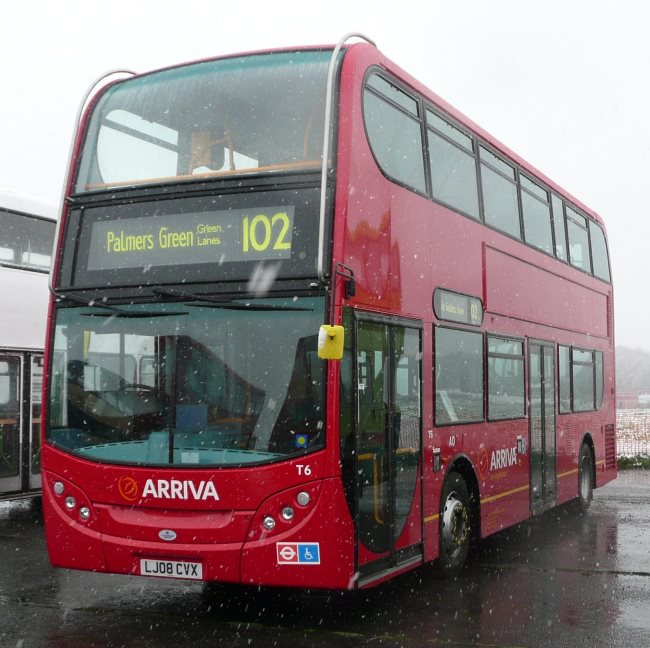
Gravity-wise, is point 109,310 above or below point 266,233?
below

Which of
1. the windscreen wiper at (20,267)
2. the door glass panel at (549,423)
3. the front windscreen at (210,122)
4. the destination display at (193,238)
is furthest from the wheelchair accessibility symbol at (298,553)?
the windscreen wiper at (20,267)

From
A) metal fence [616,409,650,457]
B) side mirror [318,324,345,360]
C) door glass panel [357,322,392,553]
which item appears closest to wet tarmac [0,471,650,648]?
door glass panel [357,322,392,553]

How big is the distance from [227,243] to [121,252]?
872mm

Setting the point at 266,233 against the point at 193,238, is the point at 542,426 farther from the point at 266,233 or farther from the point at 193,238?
the point at 193,238

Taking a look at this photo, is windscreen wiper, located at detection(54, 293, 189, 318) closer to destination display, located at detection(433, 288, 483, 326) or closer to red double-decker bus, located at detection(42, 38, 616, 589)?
red double-decker bus, located at detection(42, 38, 616, 589)

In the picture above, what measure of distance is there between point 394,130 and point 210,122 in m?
1.44

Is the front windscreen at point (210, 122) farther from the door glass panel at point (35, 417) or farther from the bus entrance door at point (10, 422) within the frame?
the door glass panel at point (35, 417)

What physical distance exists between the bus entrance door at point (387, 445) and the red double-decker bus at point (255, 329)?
0.02m

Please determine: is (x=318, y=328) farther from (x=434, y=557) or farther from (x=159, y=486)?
(x=434, y=557)

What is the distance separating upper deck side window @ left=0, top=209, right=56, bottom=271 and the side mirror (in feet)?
22.4

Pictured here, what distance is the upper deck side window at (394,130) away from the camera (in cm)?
754

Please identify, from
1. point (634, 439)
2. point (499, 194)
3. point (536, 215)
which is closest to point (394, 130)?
point (499, 194)

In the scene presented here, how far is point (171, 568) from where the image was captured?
22.5 ft

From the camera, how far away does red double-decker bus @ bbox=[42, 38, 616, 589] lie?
6.72m
